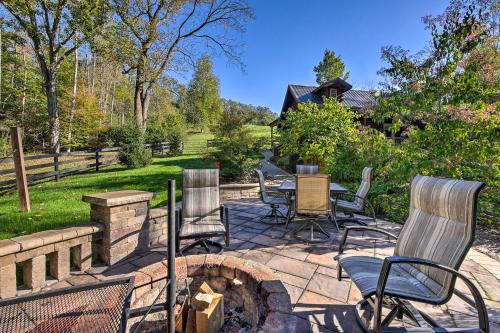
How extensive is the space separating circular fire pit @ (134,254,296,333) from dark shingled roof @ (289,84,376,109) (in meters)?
14.2

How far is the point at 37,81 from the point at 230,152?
17.1m

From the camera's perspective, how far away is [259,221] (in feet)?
14.5

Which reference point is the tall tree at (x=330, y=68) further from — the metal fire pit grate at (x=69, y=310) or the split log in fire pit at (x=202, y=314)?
the metal fire pit grate at (x=69, y=310)

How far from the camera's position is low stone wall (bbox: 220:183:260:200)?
20.5 feet

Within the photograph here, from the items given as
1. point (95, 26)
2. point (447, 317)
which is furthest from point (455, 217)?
point (95, 26)

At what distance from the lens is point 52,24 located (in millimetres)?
11062

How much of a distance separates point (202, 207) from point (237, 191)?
2.92 m

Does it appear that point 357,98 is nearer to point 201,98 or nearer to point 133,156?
point 133,156

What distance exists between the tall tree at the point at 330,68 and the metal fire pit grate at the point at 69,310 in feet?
95.1

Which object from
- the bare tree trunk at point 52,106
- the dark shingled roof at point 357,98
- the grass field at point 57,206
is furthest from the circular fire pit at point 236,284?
the dark shingled roof at point 357,98

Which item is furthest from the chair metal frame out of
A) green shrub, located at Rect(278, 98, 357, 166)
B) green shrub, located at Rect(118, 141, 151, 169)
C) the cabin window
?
the cabin window

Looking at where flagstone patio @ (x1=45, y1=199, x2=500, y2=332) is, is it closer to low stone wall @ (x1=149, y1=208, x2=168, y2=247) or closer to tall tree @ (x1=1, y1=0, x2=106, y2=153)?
low stone wall @ (x1=149, y1=208, x2=168, y2=247)

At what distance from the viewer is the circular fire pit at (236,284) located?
A: 6.47 feet

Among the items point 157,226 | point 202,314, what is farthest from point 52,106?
point 202,314
